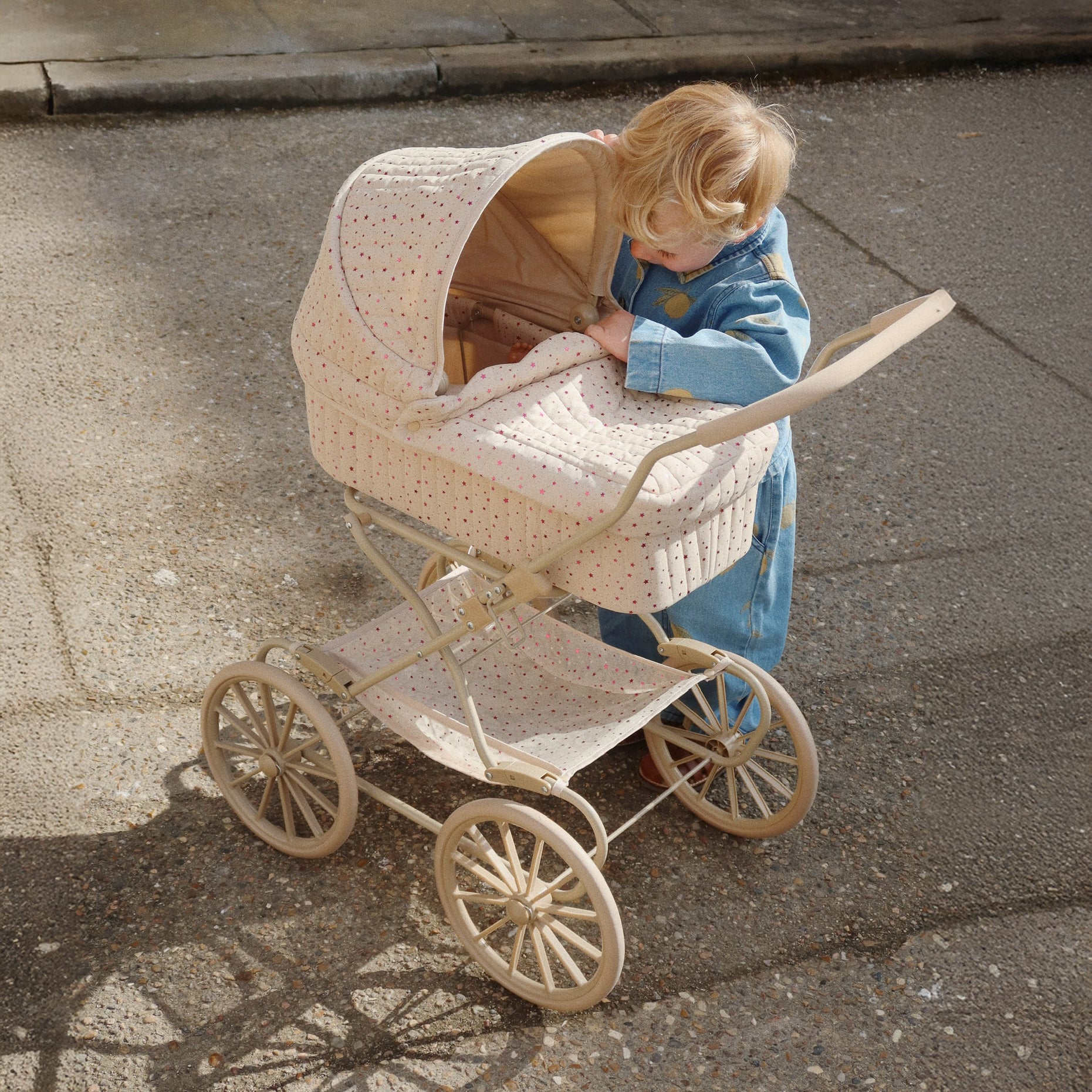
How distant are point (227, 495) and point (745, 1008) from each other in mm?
1842

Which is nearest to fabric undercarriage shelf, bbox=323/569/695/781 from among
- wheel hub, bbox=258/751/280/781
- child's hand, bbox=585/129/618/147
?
wheel hub, bbox=258/751/280/781

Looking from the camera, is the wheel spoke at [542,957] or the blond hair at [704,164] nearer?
the blond hair at [704,164]

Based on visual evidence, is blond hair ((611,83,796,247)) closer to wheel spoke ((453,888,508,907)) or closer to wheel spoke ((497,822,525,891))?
wheel spoke ((497,822,525,891))

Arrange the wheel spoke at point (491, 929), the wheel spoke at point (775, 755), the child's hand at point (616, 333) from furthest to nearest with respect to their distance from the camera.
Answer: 1. the wheel spoke at point (775, 755)
2. the wheel spoke at point (491, 929)
3. the child's hand at point (616, 333)

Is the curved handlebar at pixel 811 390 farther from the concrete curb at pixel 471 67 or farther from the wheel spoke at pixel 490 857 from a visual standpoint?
the concrete curb at pixel 471 67

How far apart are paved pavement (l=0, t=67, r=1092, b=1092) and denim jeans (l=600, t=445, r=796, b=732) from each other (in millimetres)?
353

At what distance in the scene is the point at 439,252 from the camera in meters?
1.83

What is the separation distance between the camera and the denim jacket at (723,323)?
6.40 ft

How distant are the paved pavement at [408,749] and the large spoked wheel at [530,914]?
82 mm

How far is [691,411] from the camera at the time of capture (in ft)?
6.48

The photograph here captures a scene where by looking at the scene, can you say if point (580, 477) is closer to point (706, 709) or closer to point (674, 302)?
point (674, 302)

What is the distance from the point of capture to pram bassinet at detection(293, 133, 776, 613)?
182 cm

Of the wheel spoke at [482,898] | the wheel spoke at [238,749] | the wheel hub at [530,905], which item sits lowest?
the wheel spoke at [482,898]

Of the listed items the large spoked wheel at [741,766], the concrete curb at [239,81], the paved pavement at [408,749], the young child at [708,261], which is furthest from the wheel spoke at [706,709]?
the concrete curb at [239,81]
